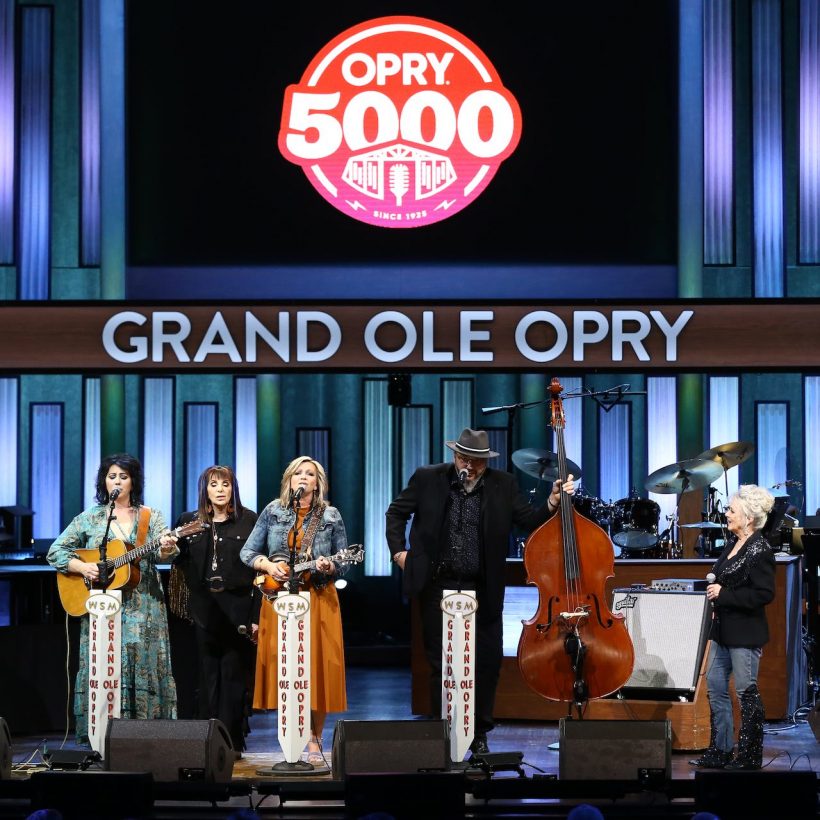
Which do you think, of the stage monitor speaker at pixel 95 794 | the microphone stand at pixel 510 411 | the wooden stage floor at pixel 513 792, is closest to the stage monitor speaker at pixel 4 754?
the wooden stage floor at pixel 513 792

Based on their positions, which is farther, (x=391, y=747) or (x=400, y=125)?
(x=400, y=125)

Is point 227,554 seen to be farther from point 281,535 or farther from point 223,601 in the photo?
point 281,535

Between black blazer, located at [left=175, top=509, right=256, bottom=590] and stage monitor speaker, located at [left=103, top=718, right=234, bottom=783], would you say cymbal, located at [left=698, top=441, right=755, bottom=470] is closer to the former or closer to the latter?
black blazer, located at [left=175, top=509, right=256, bottom=590]

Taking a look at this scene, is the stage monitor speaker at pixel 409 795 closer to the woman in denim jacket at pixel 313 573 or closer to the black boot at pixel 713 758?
the woman in denim jacket at pixel 313 573

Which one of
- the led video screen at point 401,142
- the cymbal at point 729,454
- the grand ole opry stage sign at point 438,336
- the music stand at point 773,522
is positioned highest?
the led video screen at point 401,142

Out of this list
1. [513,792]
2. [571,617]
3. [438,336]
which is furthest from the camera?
[438,336]

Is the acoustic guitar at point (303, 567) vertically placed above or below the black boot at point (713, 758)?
above

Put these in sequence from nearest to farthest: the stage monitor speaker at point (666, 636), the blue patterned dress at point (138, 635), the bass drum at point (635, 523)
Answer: the blue patterned dress at point (138, 635) < the stage monitor speaker at point (666, 636) < the bass drum at point (635, 523)

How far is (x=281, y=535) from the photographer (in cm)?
661

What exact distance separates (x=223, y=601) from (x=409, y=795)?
243 cm

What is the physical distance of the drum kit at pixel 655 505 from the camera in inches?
356

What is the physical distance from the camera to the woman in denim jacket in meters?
6.54

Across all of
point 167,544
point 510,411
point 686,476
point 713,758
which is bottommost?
point 713,758

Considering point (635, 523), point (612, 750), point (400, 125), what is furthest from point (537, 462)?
point (612, 750)
